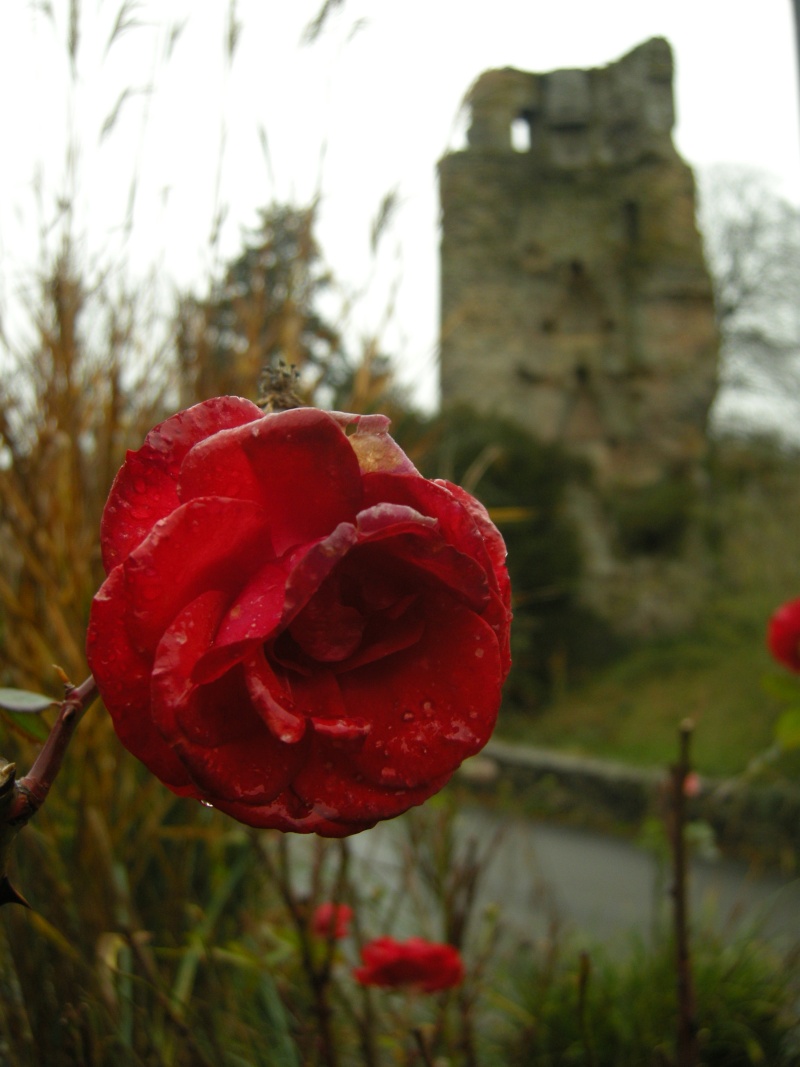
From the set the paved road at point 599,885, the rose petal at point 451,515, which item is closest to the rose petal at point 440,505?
the rose petal at point 451,515

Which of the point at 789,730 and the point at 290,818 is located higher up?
the point at 290,818

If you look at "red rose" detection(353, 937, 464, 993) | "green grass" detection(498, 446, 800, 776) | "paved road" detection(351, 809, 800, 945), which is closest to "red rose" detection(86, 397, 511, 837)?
"red rose" detection(353, 937, 464, 993)

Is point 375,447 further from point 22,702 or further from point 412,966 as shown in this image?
point 412,966

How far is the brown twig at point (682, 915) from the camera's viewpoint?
100 centimetres

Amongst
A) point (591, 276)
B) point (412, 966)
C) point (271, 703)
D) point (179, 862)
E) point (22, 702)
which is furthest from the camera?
point (591, 276)

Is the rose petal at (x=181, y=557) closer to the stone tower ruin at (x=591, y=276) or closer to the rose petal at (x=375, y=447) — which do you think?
the rose petal at (x=375, y=447)

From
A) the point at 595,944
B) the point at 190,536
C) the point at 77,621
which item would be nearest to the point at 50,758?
the point at 190,536

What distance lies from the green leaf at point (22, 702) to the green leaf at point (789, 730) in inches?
33.2

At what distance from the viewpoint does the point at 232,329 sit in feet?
5.95

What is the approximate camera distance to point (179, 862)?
1448 millimetres

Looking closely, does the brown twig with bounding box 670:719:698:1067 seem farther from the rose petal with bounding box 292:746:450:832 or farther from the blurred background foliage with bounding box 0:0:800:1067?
the rose petal with bounding box 292:746:450:832

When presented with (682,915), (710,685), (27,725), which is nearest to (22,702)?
(27,725)

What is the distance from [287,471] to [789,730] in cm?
87

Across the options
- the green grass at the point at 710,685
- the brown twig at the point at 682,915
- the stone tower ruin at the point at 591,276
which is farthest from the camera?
the stone tower ruin at the point at 591,276
